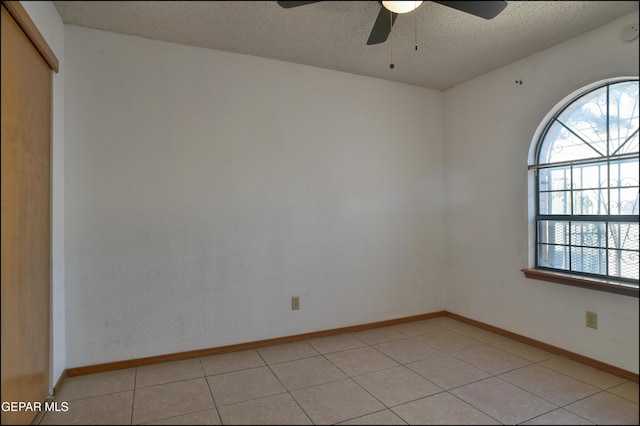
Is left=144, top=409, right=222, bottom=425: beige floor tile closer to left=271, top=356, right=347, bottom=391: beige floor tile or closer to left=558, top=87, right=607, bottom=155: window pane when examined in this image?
left=271, top=356, right=347, bottom=391: beige floor tile

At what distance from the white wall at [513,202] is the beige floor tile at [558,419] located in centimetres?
82

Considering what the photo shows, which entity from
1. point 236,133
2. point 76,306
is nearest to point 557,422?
point 236,133

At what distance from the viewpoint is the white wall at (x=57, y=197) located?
2.33 metres

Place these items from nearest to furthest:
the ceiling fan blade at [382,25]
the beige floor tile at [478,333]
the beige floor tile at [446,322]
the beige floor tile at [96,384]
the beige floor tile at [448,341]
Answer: the ceiling fan blade at [382,25]
the beige floor tile at [96,384]
the beige floor tile at [448,341]
the beige floor tile at [478,333]
the beige floor tile at [446,322]

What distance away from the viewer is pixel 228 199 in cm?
310

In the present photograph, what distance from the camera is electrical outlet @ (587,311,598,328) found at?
8.97 ft

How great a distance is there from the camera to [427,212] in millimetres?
4051

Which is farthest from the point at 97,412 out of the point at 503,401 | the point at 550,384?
the point at 550,384

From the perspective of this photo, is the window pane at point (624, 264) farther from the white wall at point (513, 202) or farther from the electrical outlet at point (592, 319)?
the electrical outlet at point (592, 319)

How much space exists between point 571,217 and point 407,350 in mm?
1775

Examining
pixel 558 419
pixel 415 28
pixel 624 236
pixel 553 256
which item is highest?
pixel 415 28

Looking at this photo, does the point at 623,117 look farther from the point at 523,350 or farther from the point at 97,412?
the point at 97,412

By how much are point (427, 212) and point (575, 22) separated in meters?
2.09

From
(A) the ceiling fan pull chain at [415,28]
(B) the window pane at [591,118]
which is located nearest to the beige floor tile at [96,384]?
(A) the ceiling fan pull chain at [415,28]
